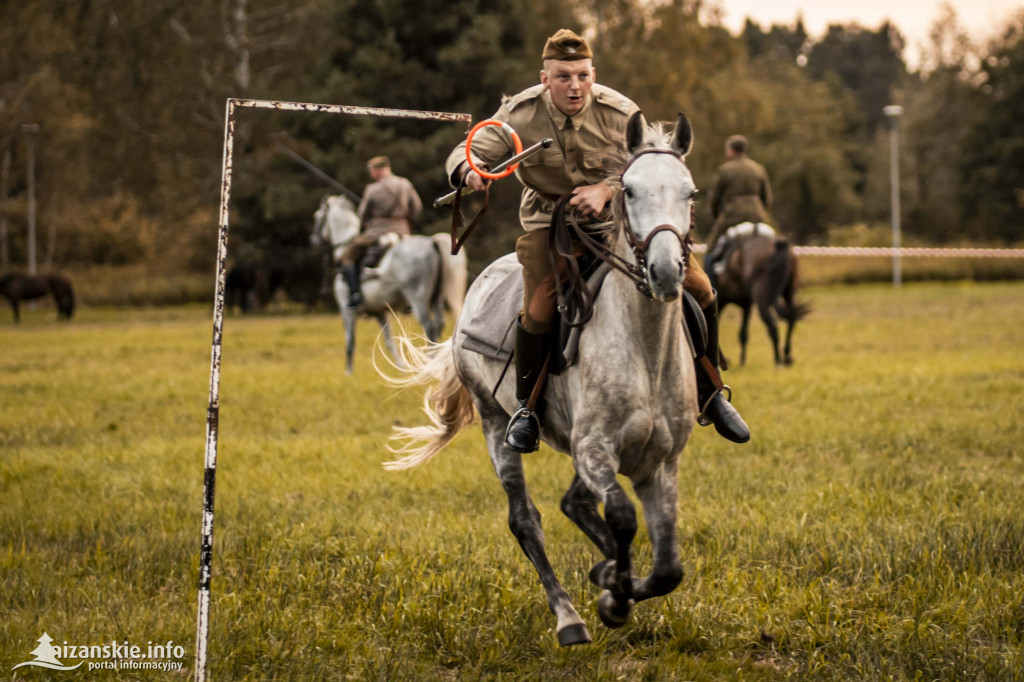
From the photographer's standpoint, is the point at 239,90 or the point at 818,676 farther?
the point at 239,90

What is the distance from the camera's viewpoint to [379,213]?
15961 millimetres

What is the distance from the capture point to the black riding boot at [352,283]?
1602cm

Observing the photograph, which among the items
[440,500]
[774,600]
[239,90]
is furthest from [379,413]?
[239,90]

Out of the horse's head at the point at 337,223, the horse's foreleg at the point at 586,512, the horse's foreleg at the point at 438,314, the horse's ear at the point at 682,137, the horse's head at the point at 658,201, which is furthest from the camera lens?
the horse's head at the point at 337,223

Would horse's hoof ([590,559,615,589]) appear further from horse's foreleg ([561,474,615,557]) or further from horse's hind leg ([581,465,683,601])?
horse's foreleg ([561,474,615,557])

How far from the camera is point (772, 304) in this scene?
15.4 m

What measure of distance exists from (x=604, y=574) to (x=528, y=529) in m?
0.55

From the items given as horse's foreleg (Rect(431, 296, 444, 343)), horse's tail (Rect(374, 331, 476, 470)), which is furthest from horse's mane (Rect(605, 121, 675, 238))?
horse's foreleg (Rect(431, 296, 444, 343))

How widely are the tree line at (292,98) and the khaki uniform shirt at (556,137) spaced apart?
2520cm

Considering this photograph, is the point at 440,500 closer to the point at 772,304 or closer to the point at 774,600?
the point at 774,600

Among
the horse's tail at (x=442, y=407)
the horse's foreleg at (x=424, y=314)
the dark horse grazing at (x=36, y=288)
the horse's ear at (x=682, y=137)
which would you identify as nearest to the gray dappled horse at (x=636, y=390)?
the horse's ear at (x=682, y=137)

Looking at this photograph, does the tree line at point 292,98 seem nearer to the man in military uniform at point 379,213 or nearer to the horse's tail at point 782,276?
the man in military uniform at point 379,213

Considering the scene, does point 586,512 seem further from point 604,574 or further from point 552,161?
point 552,161

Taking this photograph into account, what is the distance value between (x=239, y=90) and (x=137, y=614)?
128 feet
